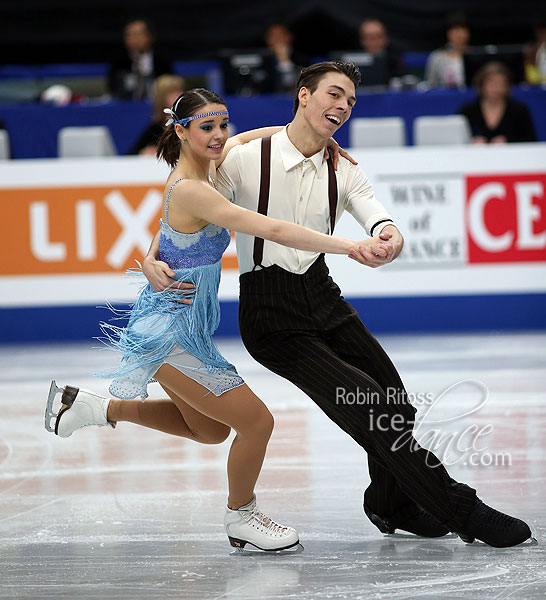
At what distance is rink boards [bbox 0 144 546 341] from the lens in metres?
7.66

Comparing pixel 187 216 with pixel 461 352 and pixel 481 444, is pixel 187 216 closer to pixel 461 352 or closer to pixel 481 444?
pixel 481 444

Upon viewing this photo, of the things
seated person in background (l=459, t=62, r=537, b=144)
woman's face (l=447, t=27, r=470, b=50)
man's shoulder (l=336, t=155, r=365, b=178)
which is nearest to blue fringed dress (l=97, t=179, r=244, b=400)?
man's shoulder (l=336, t=155, r=365, b=178)

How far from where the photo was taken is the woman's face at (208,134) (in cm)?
324

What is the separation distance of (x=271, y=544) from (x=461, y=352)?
12.7 ft

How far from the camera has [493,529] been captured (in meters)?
3.28

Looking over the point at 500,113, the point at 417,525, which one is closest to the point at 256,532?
the point at 417,525

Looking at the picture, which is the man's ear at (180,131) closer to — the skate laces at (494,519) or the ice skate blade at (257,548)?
the ice skate blade at (257,548)

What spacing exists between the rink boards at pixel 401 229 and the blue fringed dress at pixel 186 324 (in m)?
4.15

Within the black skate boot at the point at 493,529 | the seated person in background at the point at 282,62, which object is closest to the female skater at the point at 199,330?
the black skate boot at the point at 493,529

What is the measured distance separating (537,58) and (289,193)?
686cm

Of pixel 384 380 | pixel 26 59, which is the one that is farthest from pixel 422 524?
pixel 26 59

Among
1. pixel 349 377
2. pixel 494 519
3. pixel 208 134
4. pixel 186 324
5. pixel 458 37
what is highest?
pixel 458 37

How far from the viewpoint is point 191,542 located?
3.50m

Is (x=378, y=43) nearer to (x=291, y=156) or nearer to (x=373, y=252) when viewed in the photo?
(x=291, y=156)
